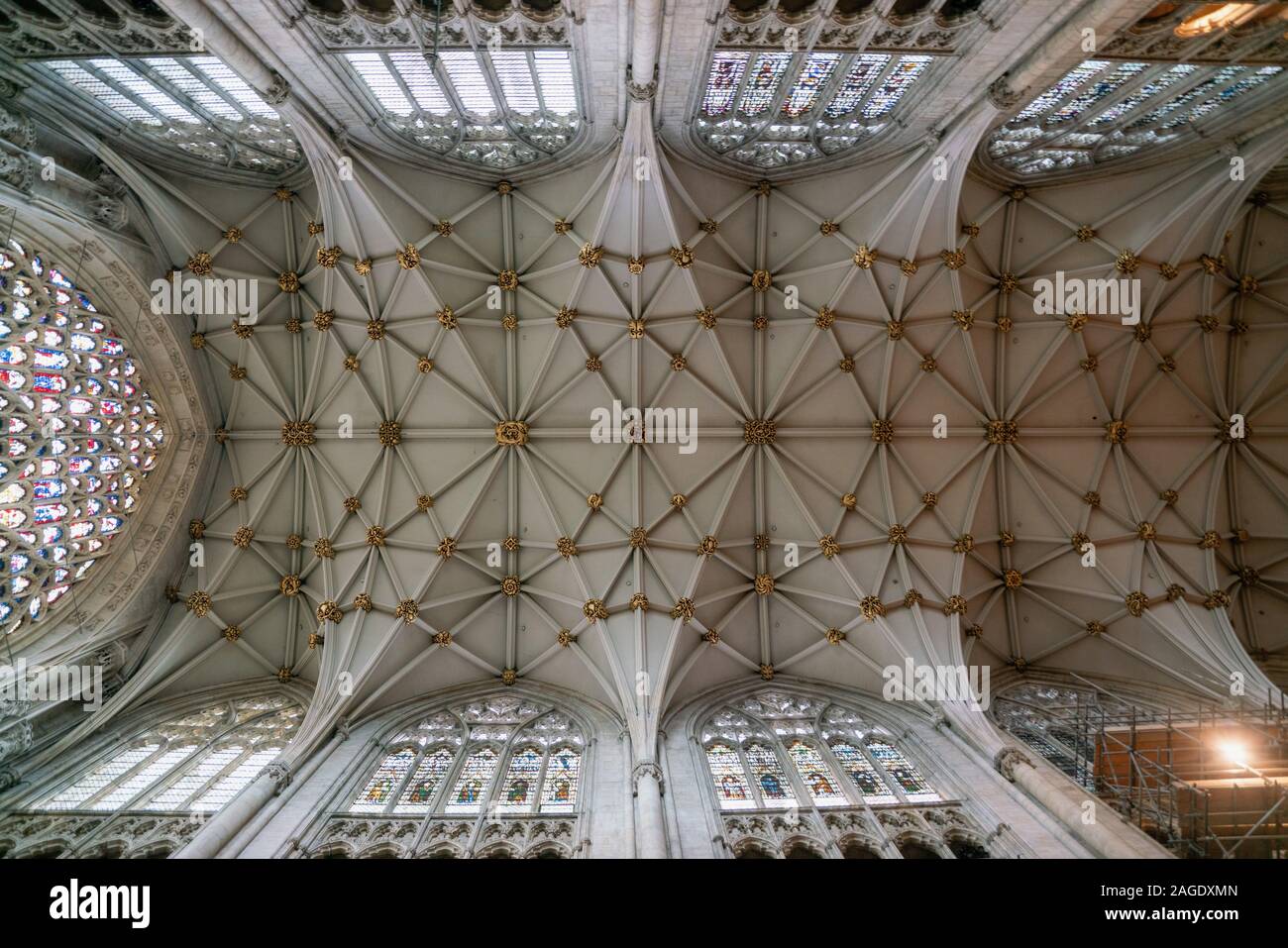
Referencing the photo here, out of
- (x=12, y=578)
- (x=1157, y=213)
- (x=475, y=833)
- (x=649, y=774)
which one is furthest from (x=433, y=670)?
(x=1157, y=213)

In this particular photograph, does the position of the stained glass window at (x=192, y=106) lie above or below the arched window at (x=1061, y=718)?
above

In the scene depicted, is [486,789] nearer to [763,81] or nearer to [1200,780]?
[1200,780]

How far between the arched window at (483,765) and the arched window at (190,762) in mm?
2829

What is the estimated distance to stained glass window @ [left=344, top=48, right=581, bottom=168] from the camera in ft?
41.2

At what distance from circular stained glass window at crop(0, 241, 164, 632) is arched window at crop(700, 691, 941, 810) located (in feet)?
49.1

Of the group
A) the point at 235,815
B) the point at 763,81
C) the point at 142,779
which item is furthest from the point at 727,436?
the point at 142,779

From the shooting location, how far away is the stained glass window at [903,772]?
1343 cm

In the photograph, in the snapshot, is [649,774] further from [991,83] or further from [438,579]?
[991,83]

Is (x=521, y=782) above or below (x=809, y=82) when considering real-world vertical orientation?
below

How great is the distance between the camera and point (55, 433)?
537 inches

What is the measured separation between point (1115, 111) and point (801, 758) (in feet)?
51.8

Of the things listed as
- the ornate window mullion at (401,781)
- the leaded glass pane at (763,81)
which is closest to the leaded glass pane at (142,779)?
the ornate window mullion at (401,781)

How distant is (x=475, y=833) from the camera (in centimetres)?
1229

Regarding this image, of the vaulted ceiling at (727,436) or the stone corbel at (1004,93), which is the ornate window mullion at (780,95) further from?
the stone corbel at (1004,93)
